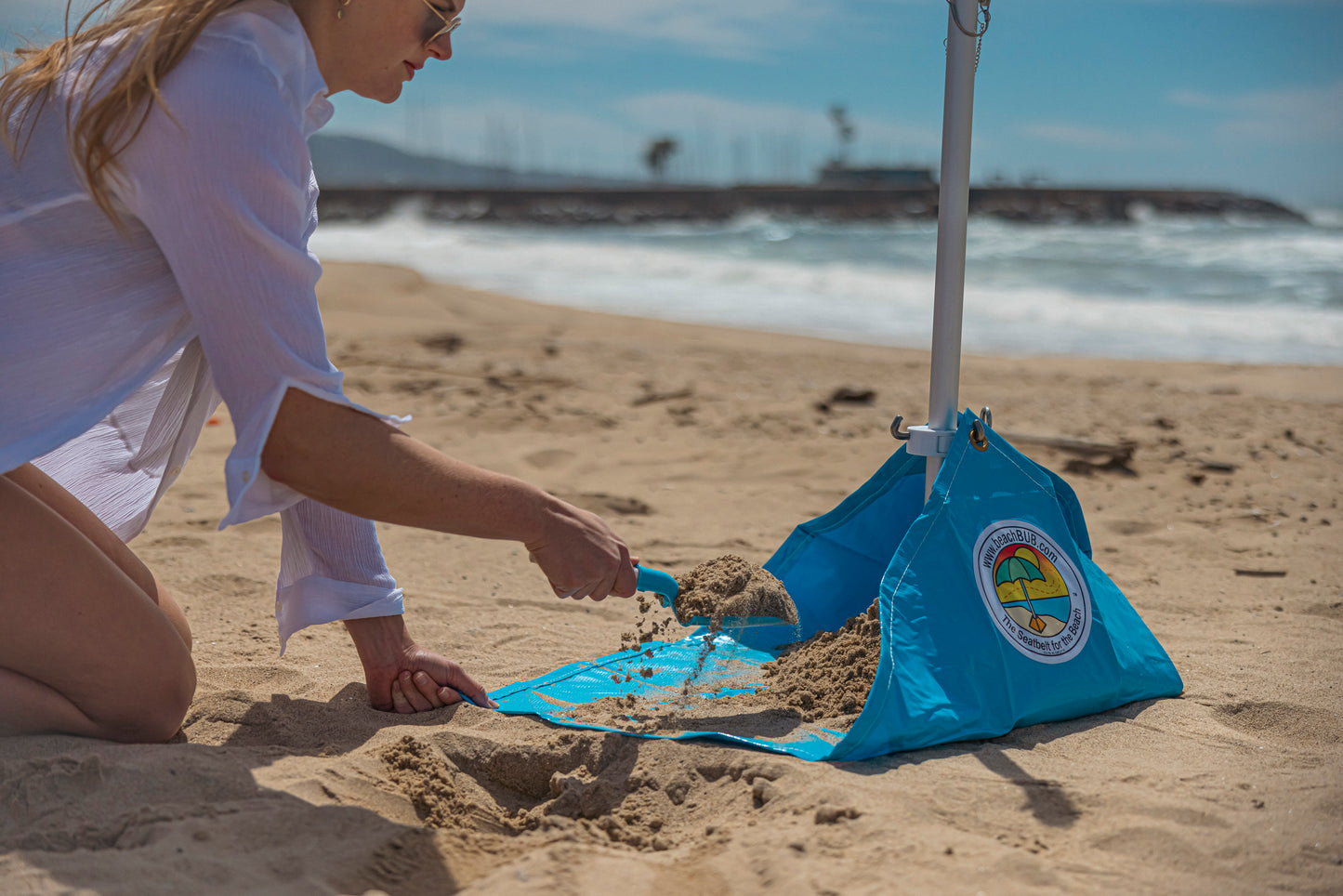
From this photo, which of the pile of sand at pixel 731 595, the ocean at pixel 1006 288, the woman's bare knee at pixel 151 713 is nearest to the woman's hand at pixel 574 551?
the pile of sand at pixel 731 595

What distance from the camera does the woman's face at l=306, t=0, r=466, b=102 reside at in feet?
4.53

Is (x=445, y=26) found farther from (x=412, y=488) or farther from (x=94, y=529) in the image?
(x=94, y=529)

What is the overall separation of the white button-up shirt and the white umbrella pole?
3.44ft

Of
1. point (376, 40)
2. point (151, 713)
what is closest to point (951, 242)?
point (376, 40)

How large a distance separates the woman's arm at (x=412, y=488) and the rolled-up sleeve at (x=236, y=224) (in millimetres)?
35

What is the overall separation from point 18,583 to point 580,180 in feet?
257

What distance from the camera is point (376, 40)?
1409 millimetres

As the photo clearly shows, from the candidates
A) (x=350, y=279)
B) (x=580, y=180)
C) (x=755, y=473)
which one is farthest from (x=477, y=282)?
(x=580, y=180)

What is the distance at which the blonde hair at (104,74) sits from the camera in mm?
1222

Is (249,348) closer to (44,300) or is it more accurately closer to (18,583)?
(44,300)

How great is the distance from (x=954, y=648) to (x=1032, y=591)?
21cm

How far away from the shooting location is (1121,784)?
59.2 inches

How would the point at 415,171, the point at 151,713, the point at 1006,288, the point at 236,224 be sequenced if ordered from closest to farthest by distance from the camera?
the point at 236,224
the point at 151,713
the point at 1006,288
the point at 415,171

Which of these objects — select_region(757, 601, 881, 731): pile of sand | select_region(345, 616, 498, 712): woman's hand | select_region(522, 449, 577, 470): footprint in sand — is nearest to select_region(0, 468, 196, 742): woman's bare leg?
select_region(345, 616, 498, 712): woman's hand
